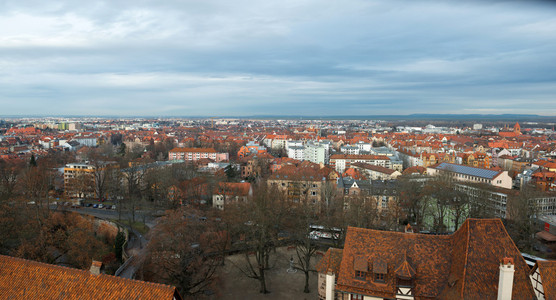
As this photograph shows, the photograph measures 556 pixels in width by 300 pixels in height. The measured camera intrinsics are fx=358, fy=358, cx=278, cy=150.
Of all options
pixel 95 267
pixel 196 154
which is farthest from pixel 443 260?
pixel 196 154

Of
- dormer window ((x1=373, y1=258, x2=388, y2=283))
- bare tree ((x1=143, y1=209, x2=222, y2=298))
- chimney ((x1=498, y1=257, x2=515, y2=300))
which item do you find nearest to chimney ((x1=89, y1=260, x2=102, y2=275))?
bare tree ((x1=143, y1=209, x2=222, y2=298))

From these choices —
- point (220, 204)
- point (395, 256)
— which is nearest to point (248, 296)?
point (395, 256)

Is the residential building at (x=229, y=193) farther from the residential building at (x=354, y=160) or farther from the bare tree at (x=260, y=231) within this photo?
the residential building at (x=354, y=160)

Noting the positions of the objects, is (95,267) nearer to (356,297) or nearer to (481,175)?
(356,297)

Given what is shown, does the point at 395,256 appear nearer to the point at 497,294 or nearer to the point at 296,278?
the point at 497,294

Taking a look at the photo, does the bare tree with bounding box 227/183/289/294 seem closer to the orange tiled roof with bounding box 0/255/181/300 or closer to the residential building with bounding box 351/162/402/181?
the orange tiled roof with bounding box 0/255/181/300

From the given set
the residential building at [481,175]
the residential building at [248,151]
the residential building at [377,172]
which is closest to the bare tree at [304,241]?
the residential building at [377,172]

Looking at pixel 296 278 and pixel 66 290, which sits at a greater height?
pixel 66 290
